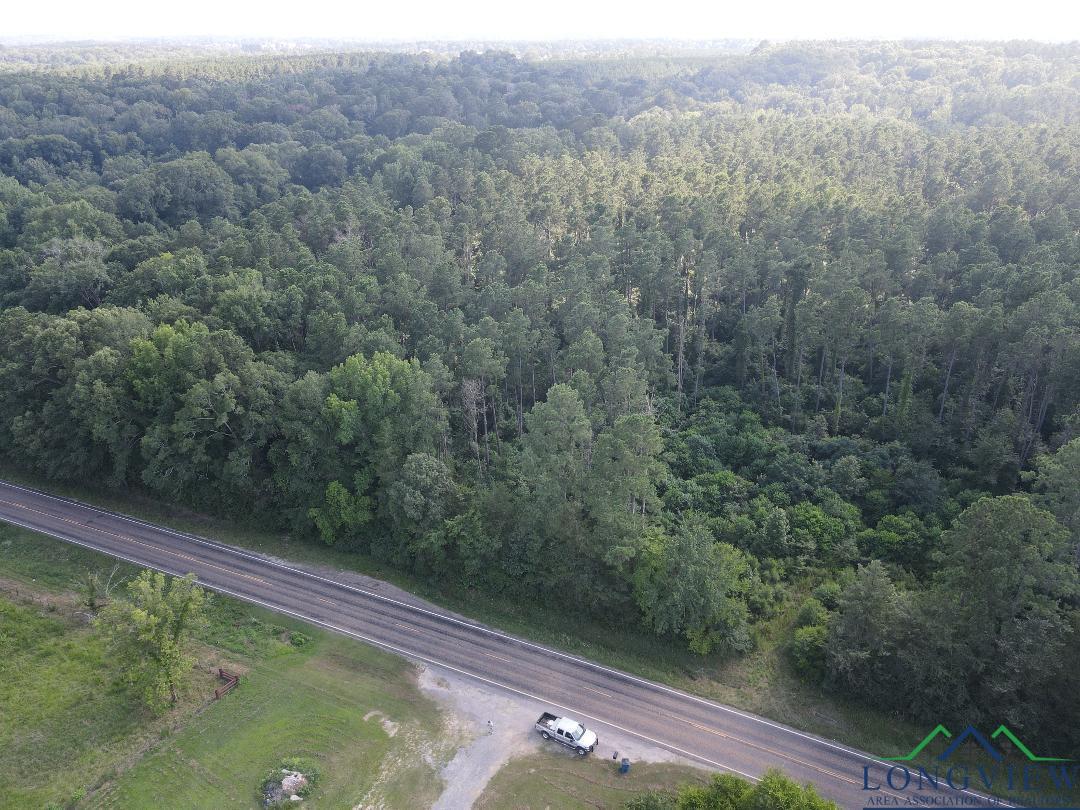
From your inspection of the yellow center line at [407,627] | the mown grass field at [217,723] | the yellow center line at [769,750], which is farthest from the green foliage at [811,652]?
the mown grass field at [217,723]

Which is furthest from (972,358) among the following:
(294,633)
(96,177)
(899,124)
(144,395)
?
(96,177)

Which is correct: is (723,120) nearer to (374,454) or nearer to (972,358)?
(972,358)

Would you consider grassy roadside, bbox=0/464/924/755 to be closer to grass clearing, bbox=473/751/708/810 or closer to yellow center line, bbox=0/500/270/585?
yellow center line, bbox=0/500/270/585

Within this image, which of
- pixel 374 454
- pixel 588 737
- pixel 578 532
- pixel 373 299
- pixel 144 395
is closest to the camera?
pixel 588 737

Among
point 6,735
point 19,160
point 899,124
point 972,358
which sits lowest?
point 6,735

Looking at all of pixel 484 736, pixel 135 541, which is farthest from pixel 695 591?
pixel 135 541

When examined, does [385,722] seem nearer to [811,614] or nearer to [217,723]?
[217,723]

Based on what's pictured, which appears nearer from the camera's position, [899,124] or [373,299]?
[373,299]
